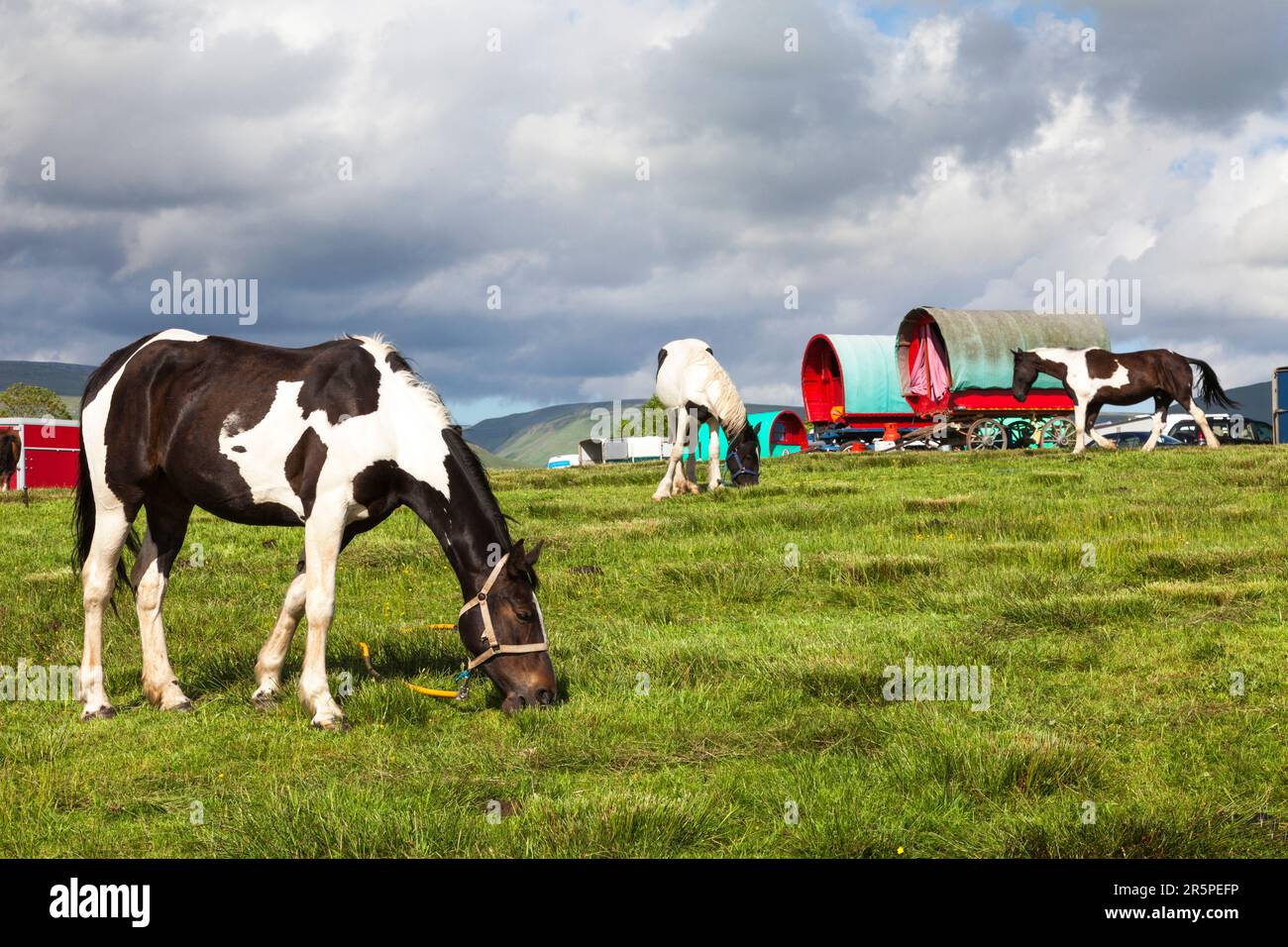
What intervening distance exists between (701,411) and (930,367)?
13537mm

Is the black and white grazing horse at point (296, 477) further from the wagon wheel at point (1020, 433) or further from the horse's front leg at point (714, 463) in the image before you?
the wagon wheel at point (1020, 433)

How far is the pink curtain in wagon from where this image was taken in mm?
29203

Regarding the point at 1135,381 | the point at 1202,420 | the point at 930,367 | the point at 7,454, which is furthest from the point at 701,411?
the point at 7,454

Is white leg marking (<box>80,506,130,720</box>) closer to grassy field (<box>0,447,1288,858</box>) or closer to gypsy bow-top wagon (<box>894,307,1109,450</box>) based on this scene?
grassy field (<box>0,447,1288,858</box>)

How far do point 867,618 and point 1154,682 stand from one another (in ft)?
8.43

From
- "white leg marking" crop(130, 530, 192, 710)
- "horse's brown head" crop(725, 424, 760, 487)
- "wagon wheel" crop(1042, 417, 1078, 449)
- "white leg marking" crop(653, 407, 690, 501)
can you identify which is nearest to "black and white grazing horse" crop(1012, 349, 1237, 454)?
"wagon wheel" crop(1042, 417, 1078, 449)

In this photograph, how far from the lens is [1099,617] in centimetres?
859

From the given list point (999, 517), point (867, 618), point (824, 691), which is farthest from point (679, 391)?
point (824, 691)

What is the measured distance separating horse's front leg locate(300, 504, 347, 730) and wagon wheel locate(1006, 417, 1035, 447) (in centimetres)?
2585

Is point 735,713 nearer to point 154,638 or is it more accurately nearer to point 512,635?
point 512,635

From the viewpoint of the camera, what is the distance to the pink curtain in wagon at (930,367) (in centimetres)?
2920

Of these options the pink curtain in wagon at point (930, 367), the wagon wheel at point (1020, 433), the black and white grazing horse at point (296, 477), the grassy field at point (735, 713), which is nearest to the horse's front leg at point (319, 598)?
the black and white grazing horse at point (296, 477)

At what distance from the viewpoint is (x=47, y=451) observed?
124ft
